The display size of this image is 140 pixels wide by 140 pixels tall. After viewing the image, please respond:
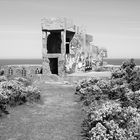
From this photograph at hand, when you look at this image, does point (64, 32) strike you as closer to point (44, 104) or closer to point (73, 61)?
point (73, 61)

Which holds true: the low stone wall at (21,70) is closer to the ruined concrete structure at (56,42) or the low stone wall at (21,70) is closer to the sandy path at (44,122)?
the ruined concrete structure at (56,42)

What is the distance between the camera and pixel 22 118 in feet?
36.0

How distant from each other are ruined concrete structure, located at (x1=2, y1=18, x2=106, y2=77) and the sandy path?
12348 mm

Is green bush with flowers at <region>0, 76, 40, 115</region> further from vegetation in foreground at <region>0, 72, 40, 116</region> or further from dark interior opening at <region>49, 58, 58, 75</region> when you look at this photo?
dark interior opening at <region>49, 58, 58, 75</region>

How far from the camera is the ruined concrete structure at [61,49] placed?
2608 cm

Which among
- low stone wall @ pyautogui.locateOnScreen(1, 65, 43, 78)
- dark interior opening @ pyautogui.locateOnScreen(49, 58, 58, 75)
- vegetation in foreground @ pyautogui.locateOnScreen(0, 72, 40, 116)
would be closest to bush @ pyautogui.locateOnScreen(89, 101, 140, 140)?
vegetation in foreground @ pyautogui.locateOnScreen(0, 72, 40, 116)

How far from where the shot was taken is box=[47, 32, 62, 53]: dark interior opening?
28547 millimetres

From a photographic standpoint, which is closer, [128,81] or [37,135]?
[37,135]

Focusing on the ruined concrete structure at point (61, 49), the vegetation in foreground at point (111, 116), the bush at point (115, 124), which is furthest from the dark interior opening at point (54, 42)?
the bush at point (115, 124)

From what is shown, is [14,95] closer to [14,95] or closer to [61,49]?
[14,95]

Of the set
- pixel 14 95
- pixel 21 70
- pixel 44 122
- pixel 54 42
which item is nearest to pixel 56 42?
pixel 54 42

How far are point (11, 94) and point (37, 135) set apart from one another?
16.6ft

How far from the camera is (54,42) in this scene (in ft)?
94.3

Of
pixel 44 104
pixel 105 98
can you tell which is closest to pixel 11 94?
pixel 44 104
